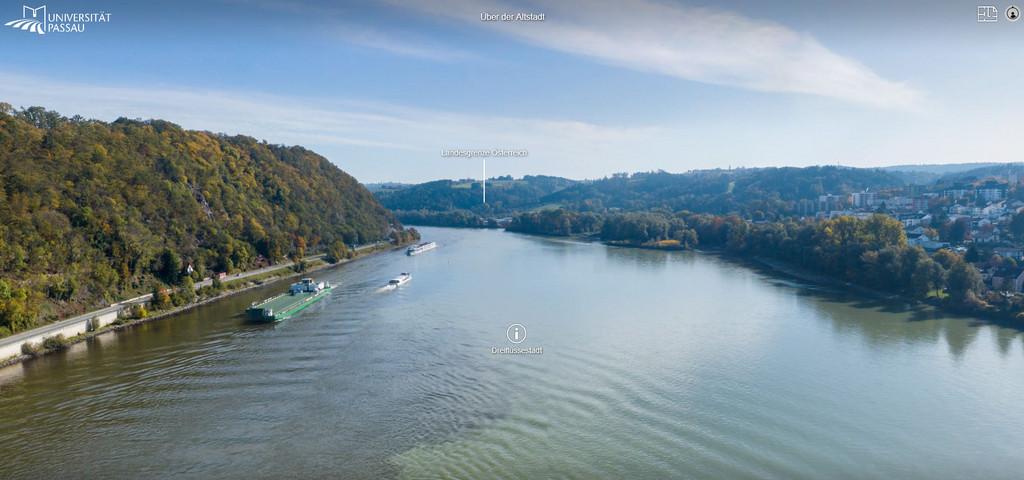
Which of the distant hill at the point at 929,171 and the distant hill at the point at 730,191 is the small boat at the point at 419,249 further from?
the distant hill at the point at 929,171

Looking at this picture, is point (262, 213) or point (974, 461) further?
point (262, 213)

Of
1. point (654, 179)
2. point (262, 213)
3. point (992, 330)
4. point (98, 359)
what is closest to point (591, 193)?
point (654, 179)

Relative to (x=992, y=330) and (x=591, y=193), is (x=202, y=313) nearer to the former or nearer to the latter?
(x=992, y=330)

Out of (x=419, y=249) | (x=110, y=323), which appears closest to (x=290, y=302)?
(x=110, y=323)

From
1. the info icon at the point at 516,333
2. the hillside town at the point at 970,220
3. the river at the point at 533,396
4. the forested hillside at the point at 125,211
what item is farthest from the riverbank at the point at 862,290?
the forested hillside at the point at 125,211

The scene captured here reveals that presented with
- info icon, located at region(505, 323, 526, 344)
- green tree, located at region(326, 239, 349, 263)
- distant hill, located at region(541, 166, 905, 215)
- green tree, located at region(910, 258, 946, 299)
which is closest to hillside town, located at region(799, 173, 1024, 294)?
green tree, located at region(910, 258, 946, 299)

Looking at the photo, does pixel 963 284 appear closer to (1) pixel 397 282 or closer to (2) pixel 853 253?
(2) pixel 853 253
